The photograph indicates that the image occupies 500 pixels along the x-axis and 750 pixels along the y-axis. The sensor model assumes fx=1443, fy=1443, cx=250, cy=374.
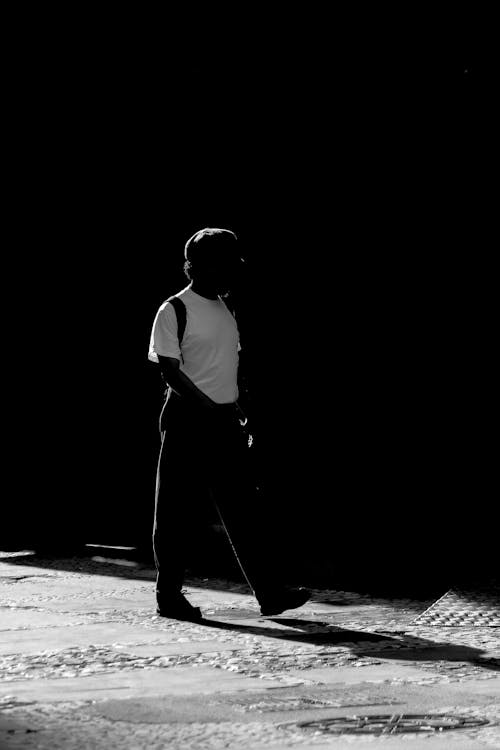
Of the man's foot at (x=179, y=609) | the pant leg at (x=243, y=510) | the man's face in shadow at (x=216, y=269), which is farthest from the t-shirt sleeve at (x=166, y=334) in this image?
the man's foot at (x=179, y=609)

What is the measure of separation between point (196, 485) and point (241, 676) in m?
1.64

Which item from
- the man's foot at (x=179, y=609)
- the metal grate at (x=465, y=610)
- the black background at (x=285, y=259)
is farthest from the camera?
the black background at (x=285, y=259)

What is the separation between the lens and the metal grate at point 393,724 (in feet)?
11.3

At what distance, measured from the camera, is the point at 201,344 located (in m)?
5.66

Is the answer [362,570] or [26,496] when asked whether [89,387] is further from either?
[362,570]

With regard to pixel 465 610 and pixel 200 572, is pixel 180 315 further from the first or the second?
pixel 200 572

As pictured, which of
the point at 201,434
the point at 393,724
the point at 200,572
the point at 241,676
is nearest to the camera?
the point at 393,724

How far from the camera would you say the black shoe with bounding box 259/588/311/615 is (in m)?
5.52

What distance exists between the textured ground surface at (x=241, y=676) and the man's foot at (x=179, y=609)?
50mm

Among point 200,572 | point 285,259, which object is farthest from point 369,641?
point 285,259

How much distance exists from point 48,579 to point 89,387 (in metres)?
2.68

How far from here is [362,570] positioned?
283 inches

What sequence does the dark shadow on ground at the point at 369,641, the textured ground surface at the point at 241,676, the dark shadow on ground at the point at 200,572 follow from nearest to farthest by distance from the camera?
the textured ground surface at the point at 241,676 → the dark shadow on ground at the point at 369,641 → the dark shadow on ground at the point at 200,572

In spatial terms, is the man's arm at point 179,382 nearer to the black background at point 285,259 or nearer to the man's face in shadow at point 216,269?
the man's face in shadow at point 216,269
